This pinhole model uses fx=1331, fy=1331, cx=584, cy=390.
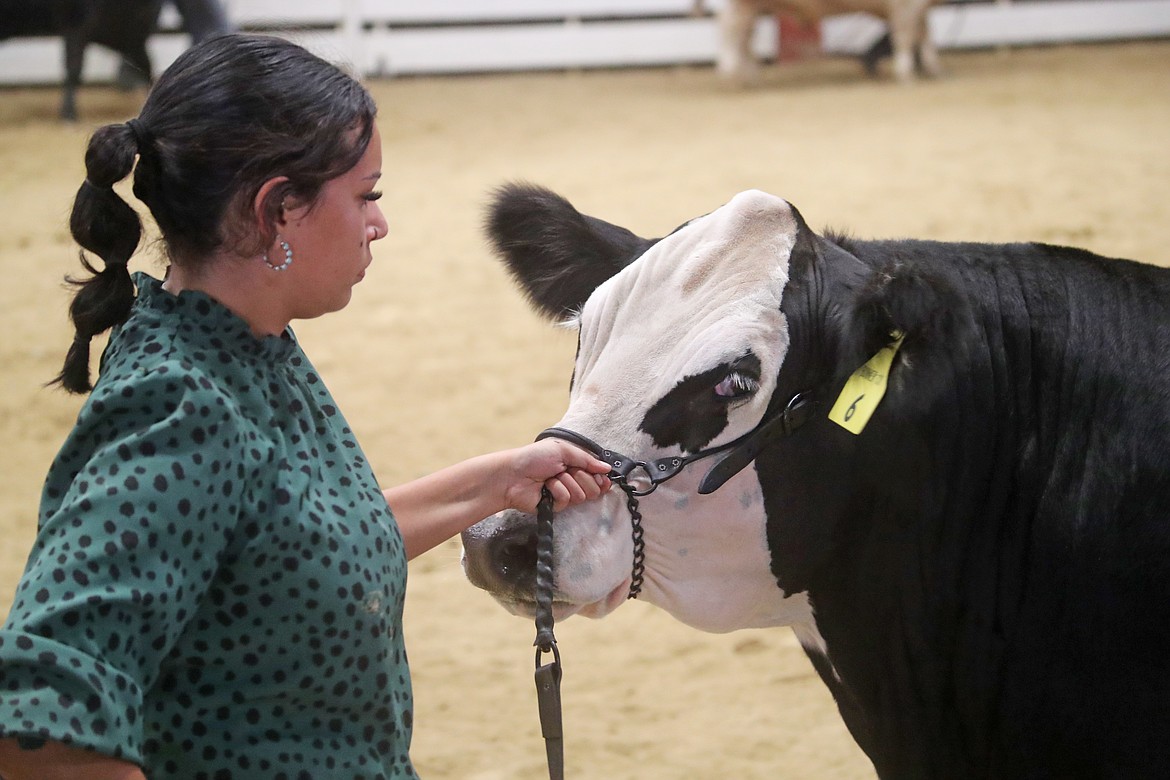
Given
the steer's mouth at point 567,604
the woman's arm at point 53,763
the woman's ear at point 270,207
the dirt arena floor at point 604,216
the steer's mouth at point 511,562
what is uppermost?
the woman's ear at point 270,207

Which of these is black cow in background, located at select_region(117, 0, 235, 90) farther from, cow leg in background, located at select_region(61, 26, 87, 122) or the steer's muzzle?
the steer's muzzle

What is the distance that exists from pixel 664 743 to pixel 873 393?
5.11ft

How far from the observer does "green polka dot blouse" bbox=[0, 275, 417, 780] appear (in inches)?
48.6

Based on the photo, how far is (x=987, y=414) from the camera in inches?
83.9

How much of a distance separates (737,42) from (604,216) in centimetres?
470

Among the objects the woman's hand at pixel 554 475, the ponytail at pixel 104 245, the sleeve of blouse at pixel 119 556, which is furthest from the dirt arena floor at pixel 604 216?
the woman's hand at pixel 554 475

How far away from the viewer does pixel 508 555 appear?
212 centimetres

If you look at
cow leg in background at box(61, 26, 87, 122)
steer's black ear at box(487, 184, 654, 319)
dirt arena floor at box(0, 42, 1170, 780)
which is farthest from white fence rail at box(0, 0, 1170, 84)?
steer's black ear at box(487, 184, 654, 319)

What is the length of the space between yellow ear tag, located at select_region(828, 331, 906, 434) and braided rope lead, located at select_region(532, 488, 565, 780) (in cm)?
48

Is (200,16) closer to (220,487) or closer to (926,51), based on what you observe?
(926,51)

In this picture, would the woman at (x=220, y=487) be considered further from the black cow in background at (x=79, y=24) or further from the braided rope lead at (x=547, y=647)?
the black cow in background at (x=79, y=24)

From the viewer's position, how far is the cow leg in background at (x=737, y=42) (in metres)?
11.2

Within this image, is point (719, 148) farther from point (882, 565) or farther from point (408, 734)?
point (408, 734)

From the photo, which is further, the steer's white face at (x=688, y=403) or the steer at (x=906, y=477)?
the steer's white face at (x=688, y=403)
